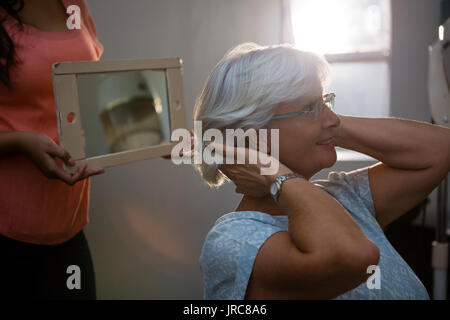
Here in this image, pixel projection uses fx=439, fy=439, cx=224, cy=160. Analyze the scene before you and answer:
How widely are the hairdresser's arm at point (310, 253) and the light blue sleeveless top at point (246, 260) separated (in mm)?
25

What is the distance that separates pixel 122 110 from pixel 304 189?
601mm

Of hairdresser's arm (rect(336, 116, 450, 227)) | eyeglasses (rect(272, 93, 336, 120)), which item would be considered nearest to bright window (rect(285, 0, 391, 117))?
hairdresser's arm (rect(336, 116, 450, 227))

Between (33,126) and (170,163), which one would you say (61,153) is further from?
(170,163)

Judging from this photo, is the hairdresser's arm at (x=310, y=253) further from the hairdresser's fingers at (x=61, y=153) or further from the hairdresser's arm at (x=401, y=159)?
the hairdresser's fingers at (x=61, y=153)

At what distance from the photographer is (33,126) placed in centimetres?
114

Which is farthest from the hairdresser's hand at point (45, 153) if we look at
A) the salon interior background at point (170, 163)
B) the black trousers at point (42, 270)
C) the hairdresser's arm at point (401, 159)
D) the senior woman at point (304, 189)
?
the salon interior background at point (170, 163)

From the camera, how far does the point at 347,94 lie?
2355 millimetres

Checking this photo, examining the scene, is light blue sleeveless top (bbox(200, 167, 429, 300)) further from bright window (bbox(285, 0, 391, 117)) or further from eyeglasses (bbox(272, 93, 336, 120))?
bright window (bbox(285, 0, 391, 117))

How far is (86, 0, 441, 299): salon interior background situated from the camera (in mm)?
2109

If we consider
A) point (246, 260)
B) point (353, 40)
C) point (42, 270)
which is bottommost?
point (42, 270)

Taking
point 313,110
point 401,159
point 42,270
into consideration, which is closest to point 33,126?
point 42,270
